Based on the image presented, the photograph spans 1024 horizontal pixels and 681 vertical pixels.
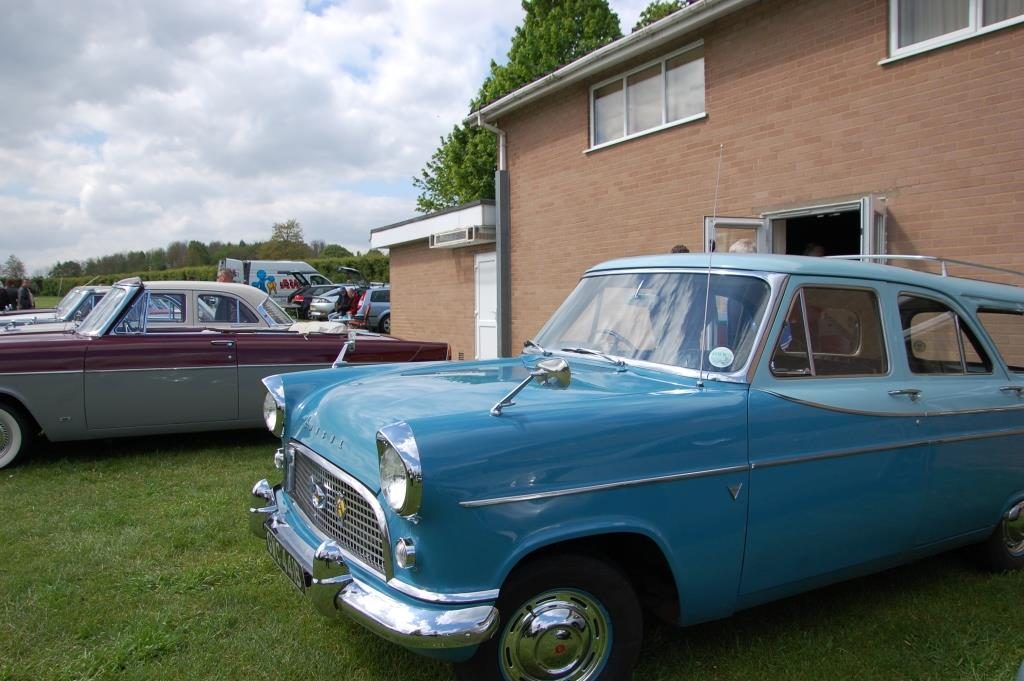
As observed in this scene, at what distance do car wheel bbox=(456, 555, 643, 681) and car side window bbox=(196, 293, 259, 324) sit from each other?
597cm

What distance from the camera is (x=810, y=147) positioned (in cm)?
724

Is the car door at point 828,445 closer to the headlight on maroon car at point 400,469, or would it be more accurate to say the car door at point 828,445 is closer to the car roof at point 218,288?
the headlight on maroon car at point 400,469

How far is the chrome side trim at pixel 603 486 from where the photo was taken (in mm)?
2342

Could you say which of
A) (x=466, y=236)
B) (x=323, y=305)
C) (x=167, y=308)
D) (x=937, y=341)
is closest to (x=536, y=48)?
(x=323, y=305)

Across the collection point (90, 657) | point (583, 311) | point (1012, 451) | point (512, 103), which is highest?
point (512, 103)

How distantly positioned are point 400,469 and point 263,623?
1.59m

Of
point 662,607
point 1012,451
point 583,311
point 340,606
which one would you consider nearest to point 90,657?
point 340,606

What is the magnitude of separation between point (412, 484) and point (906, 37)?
647cm

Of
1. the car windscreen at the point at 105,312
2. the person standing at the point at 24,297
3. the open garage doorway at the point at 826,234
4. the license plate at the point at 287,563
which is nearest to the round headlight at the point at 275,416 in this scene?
the license plate at the point at 287,563

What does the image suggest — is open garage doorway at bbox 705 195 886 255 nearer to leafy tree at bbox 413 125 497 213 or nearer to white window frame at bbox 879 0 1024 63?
white window frame at bbox 879 0 1024 63

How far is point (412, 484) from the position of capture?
2.25 metres

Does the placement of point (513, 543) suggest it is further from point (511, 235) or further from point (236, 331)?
point (511, 235)

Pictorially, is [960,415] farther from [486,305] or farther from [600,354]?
[486,305]

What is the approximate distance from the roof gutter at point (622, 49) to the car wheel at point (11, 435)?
7.38m
